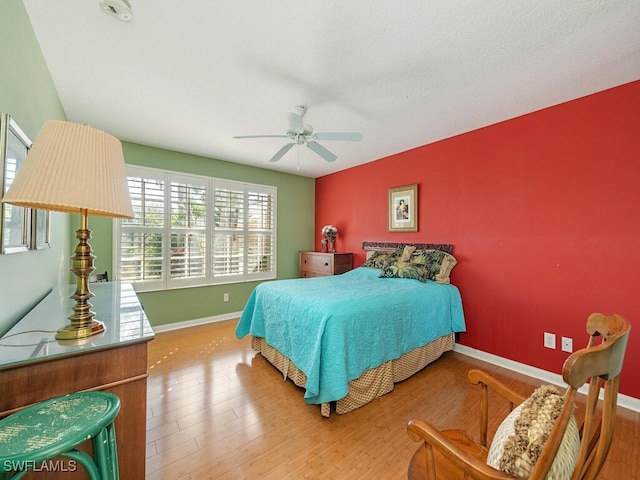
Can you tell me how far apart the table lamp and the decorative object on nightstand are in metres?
3.68

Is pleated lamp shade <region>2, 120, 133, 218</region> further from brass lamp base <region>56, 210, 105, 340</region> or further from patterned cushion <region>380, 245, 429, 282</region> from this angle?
patterned cushion <region>380, 245, 429, 282</region>

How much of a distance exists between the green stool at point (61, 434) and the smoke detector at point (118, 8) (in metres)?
Answer: 1.85

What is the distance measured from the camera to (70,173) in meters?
0.95

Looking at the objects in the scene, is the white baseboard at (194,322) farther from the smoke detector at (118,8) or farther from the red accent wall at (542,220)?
the smoke detector at (118,8)

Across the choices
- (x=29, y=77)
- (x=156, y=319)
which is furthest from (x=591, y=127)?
(x=156, y=319)

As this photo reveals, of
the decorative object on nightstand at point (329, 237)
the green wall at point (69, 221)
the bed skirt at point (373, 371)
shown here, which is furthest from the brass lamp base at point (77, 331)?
the decorative object on nightstand at point (329, 237)

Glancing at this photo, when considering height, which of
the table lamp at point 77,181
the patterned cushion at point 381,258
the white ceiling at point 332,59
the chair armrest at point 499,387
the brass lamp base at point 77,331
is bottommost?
the chair armrest at point 499,387

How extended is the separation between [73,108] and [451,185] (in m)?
4.09

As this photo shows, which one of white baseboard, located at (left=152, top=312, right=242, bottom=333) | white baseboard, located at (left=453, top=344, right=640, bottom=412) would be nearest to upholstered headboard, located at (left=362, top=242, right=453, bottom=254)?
white baseboard, located at (left=453, top=344, right=640, bottom=412)

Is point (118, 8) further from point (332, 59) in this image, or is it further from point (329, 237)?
point (329, 237)

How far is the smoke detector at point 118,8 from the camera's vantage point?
4.59 ft

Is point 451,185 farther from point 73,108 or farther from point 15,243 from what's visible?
point 73,108

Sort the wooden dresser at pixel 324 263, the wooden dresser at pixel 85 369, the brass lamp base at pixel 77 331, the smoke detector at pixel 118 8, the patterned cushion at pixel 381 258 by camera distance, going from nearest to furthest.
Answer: the wooden dresser at pixel 85 369 → the brass lamp base at pixel 77 331 → the smoke detector at pixel 118 8 → the patterned cushion at pixel 381 258 → the wooden dresser at pixel 324 263

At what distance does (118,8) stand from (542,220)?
353cm
